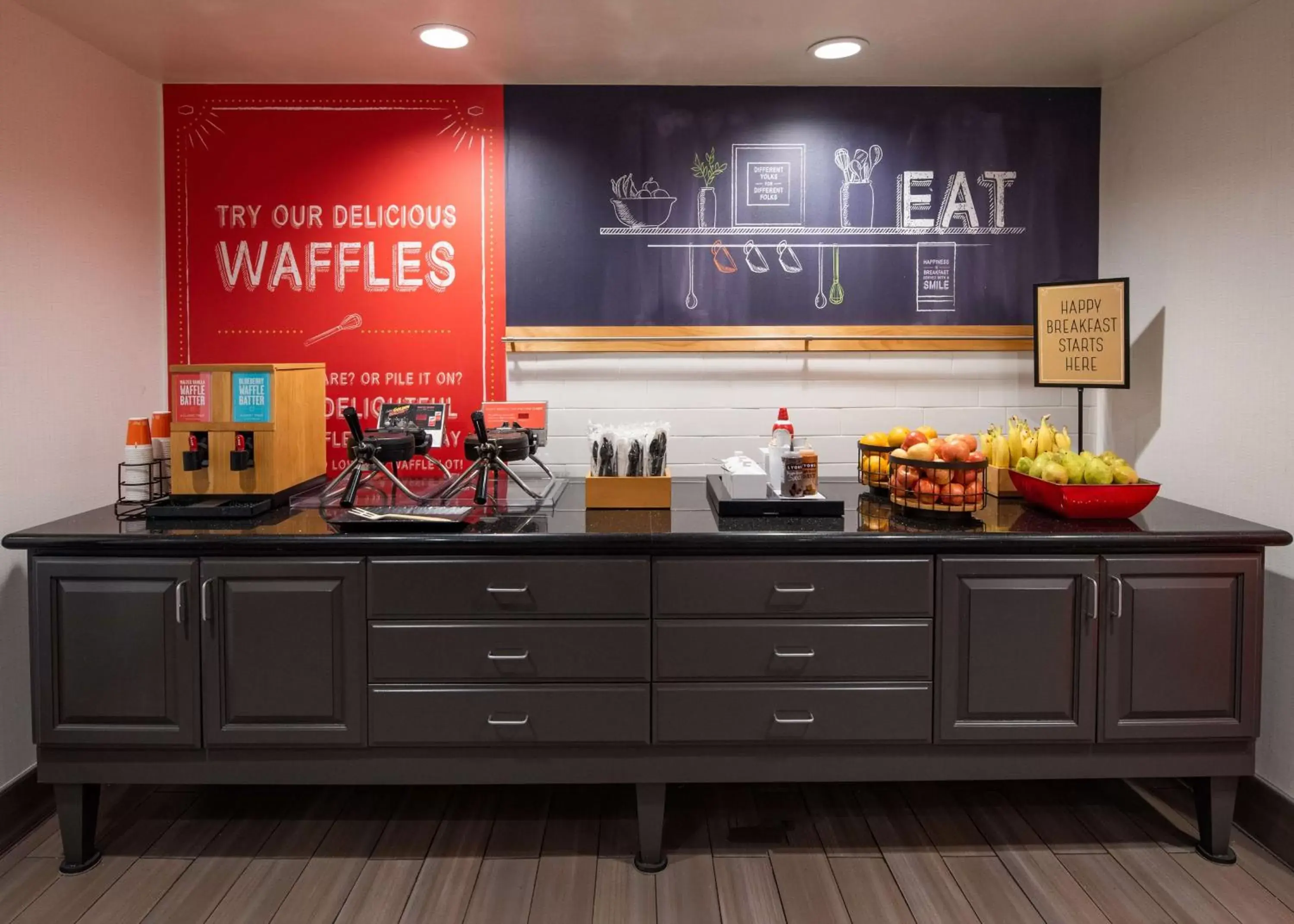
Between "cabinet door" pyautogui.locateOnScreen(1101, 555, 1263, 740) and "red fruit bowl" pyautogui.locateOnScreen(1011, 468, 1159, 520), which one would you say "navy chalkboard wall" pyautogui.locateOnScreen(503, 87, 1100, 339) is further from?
"cabinet door" pyautogui.locateOnScreen(1101, 555, 1263, 740)

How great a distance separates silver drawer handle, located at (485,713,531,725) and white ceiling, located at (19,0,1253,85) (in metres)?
2.07

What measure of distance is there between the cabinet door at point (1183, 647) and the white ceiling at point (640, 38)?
1.69 metres

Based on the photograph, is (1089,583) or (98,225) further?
(98,225)

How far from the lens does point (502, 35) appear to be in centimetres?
288

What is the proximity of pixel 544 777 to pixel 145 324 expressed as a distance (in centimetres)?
222

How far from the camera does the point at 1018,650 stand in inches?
94.4

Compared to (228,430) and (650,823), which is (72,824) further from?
(650,823)

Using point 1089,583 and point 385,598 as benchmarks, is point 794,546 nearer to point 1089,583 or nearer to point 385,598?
point 1089,583

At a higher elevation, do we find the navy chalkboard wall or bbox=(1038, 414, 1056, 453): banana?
the navy chalkboard wall

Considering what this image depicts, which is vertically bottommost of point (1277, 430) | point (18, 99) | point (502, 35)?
point (1277, 430)

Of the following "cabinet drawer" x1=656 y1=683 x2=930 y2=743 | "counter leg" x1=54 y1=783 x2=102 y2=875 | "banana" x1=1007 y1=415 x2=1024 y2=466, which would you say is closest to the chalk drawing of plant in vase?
"banana" x1=1007 y1=415 x2=1024 y2=466

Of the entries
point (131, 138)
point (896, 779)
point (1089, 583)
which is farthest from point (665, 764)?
point (131, 138)

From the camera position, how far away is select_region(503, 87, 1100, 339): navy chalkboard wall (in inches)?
131

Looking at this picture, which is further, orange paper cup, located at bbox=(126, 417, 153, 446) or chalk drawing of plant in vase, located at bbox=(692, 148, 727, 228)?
chalk drawing of plant in vase, located at bbox=(692, 148, 727, 228)
